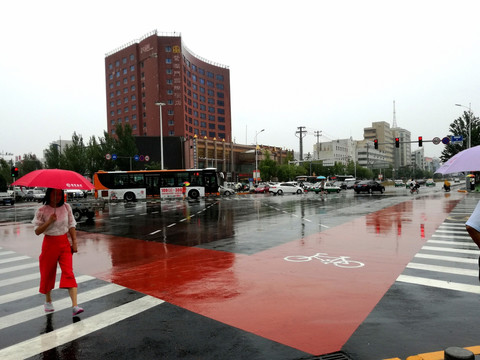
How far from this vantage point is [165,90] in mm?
82250

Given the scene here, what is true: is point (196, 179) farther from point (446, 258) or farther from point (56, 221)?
point (56, 221)

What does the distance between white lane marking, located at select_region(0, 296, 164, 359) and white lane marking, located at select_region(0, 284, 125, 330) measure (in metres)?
0.84

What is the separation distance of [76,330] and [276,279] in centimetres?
363

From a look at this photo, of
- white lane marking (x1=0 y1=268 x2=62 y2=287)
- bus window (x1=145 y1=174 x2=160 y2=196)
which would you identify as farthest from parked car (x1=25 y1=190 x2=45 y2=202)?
white lane marking (x1=0 y1=268 x2=62 y2=287)

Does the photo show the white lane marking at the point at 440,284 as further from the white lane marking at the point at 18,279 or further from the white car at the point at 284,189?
the white car at the point at 284,189

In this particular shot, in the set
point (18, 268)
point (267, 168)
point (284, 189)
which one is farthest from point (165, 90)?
point (18, 268)

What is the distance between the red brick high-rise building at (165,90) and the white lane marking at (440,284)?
3034 inches

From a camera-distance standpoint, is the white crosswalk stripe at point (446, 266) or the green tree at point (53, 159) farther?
the green tree at point (53, 159)

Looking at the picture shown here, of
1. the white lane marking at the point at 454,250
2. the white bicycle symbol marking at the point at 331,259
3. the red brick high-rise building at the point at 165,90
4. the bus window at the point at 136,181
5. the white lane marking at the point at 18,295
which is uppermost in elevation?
the red brick high-rise building at the point at 165,90

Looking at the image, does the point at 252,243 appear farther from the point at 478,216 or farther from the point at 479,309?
the point at 478,216

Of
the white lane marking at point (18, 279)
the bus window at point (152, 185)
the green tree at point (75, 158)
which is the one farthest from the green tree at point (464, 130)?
the green tree at point (75, 158)

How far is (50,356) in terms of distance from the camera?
4008 mm

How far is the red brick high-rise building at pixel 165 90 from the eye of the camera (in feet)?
269

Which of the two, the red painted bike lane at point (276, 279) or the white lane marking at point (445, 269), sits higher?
the red painted bike lane at point (276, 279)
